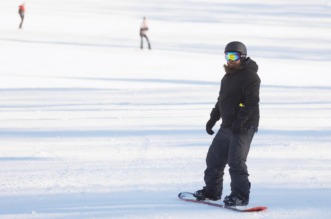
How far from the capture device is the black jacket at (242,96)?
5250mm

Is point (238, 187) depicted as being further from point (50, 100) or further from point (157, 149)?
point (50, 100)

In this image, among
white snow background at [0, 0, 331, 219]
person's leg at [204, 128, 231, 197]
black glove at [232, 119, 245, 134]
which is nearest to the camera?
black glove at [232, 119, 245, 134]

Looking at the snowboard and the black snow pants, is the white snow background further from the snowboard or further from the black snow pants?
the black snow pants

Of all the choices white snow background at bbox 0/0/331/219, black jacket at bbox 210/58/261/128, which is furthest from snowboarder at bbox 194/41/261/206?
white snow background at bbox 0/0/331/219

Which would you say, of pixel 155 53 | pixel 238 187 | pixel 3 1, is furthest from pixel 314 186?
pixel 3 1

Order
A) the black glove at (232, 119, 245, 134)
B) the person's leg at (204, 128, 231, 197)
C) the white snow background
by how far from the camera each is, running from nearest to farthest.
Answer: the black glove at (232, 119, 245, 134)
the person's leg at (204, 128, 231, 197)
the white snow background

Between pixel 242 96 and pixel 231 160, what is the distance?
→ 0.46 metres

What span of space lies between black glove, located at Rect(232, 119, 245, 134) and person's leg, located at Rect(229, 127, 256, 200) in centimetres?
5

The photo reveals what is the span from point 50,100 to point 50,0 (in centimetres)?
4091

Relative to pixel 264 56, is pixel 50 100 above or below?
below

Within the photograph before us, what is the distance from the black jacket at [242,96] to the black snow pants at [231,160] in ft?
0.31

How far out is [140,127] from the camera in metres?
9.75

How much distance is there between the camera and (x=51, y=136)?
29.5 feet

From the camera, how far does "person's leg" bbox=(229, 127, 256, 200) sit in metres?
5.32
